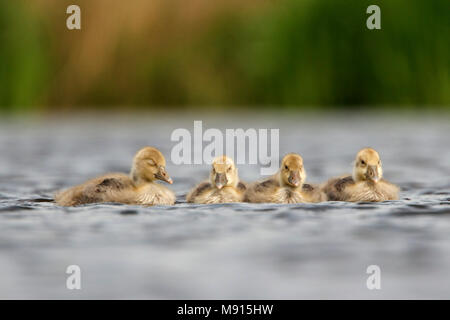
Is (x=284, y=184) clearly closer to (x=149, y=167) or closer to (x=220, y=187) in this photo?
(x=220, y=187)

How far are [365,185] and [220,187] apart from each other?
1532 mm

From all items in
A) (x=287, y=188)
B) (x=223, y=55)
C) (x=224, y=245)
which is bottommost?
(x=224, y=245)

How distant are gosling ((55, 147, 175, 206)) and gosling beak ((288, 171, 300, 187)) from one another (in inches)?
48.2

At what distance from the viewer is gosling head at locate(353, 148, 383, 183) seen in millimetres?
9594

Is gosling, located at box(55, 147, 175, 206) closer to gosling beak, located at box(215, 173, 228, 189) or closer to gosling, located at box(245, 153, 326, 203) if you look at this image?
gosling beak, located at box(215, 173, 228, 189)

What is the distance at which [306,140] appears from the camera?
19.0 meters

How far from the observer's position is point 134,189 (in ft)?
31.4

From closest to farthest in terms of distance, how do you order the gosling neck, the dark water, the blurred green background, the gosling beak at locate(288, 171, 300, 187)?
1. the dark water
2. the gosling beak at locate(288, 171, 300, 187)
3. the gosling neck
4. the blurred green background

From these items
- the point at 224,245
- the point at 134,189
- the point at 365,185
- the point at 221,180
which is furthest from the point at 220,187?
the point at 224,245

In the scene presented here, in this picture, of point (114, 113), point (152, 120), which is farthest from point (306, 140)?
point (114, 113)

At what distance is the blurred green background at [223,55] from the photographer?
20.6 metres

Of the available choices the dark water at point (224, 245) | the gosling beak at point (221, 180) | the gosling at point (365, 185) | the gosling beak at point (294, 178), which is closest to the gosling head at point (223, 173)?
the gosling beak at point (221, 180)

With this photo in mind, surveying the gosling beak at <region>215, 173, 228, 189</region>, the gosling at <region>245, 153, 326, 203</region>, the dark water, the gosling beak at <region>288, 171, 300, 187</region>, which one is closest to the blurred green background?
the dark water
